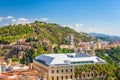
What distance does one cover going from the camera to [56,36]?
93.2 metres

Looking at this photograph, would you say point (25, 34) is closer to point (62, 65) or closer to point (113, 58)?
point (113, 58)

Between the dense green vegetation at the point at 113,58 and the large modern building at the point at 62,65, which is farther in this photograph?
the dense green vegetation at the point at 113,58

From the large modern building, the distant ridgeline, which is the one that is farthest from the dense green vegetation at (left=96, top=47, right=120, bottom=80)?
the distant ridgeline

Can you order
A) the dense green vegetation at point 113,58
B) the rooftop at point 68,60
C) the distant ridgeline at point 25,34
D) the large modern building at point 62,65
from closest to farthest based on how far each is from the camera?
the large modern building at point 62,65 → the rooftop at point 68,60 → the dense green vegetation at point 113,58 → the distant ridgeline at point 25,34

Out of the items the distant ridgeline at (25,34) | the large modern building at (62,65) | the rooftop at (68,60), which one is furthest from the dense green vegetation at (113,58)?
the distant ridgeline at (25,34)

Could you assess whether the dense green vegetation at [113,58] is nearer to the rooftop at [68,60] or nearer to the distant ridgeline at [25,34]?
the rooftop at [68,60]

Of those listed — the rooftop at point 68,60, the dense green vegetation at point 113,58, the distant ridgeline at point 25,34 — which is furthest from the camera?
the distant ridgeline at point 25,34

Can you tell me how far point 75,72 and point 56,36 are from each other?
2152 inches

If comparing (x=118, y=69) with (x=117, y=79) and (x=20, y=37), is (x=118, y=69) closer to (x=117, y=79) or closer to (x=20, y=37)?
(x=117, y=79)

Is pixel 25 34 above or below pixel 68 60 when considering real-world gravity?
above

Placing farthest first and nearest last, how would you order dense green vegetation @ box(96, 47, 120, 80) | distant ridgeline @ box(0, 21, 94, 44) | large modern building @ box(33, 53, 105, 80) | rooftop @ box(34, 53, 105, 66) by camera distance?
distant ridgeline @ box(0, 21, 94, 44) → dense green vegetation @ box(96, 47, 120, 80) → rooftop @ box(34, 53, 105, 66) → large modern building @ box(33, 53, 105, 80)

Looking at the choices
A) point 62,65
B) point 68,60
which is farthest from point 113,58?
point 62,65

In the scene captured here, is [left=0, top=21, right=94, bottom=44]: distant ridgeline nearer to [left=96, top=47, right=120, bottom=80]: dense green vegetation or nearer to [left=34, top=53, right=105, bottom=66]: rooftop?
[left=96, top=47, right=120, bottom=80]: dense green vegetation

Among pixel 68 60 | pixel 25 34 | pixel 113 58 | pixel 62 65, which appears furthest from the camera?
pixel 25 34
